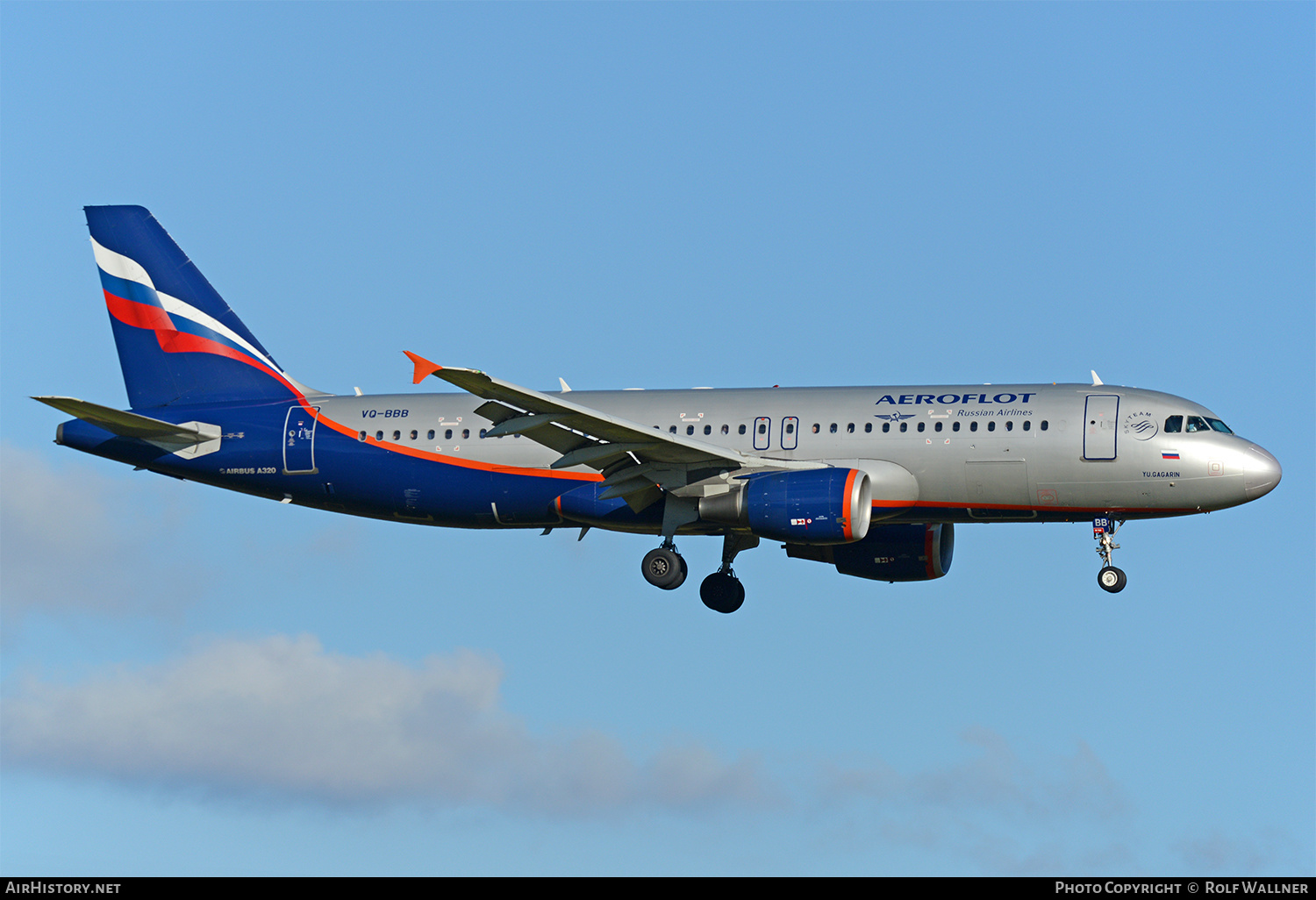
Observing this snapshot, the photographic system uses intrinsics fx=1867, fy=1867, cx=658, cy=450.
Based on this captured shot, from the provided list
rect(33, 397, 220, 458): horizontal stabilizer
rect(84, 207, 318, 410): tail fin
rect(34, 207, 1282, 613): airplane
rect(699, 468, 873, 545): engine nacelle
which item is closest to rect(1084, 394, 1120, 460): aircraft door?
rect(34, 207, 1282, 613): airplane

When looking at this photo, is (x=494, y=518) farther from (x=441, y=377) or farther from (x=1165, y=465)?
(x=1165, y=465)

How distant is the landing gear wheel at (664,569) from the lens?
1850 inches

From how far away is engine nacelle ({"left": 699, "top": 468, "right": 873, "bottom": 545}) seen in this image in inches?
1719

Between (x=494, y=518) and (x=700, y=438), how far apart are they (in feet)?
19.4

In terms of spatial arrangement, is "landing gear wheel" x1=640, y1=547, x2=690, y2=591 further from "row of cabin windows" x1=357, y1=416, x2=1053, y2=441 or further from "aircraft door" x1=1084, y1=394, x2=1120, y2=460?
"aircraft door" x1=1084, y1=394, x2=1120, y2=460

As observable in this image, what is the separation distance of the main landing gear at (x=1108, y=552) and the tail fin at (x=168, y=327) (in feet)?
71.1

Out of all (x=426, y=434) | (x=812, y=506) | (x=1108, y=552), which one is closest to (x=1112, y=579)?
(x=1108, y=552)

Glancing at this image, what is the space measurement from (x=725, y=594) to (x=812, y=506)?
7.42 metres

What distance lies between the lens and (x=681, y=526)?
46.6 metres

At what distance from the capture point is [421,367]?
125 feet

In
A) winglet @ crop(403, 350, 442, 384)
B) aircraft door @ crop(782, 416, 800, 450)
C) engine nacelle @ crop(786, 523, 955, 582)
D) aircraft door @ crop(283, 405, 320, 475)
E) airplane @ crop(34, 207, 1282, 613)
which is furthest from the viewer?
engine nacelle @ crop(786, 523, 955, 582)

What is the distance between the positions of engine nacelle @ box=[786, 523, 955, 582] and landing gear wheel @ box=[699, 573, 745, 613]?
69.9 inches
